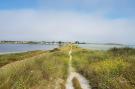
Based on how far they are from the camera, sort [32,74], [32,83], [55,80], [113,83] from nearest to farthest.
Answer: [113,83] → [32,83] → [32,74] → [55,80]

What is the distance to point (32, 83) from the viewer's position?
69.2 ft

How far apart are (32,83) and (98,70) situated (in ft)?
26.6

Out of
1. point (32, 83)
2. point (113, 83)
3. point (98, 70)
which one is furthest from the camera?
point (98, 70)

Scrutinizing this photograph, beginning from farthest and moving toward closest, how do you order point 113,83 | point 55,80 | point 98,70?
Answer: point 98,70
point 55,80
point 113,83

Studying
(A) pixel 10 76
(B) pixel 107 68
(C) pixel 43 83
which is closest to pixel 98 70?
(B) pixel 107 68

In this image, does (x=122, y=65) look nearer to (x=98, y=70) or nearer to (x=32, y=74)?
(x=98, y=70)

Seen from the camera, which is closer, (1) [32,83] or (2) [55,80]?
(1) [32,83]

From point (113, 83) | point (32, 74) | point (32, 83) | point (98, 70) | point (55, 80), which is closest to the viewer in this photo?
point (113, 83)

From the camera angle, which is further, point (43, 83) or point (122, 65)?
point (122, 65)

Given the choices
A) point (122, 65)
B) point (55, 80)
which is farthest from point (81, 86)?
point (122, 65)

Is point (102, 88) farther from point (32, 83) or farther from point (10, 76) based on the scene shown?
point (10, 76)

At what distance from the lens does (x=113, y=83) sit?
1973 cm

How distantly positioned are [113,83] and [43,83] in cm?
498

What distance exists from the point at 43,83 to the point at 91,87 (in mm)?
3424
